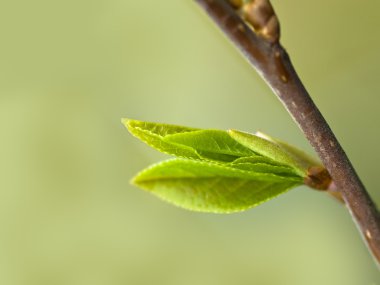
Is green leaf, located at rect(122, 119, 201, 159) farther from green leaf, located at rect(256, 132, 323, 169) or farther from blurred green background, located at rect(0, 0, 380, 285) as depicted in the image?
blurred green background, located at rect(0, 0, 380, 285)

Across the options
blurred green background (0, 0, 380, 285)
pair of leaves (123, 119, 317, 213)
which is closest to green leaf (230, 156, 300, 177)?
pair of leaves (123, 119, 317, 213)

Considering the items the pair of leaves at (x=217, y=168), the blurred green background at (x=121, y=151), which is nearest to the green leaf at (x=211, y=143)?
the pair of leaves at (x=217, y=168)

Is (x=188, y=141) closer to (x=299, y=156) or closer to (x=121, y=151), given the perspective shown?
(x=299, y=156)

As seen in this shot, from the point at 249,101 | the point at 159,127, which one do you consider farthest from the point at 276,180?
the point at 249,101

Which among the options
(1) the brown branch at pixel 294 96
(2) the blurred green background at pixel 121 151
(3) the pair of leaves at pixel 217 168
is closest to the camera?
(1) the brown branch at pixel 294 96

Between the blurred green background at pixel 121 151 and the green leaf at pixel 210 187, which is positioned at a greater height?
the blurred green background at pixel 121 151

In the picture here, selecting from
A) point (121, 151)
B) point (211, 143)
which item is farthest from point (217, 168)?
point (121, 151)

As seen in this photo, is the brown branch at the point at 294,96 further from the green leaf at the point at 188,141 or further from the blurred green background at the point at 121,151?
the blurred green background at the point at 121,151

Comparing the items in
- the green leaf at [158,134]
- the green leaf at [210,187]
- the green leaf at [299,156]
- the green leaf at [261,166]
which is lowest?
the green leaf at [210,187]
